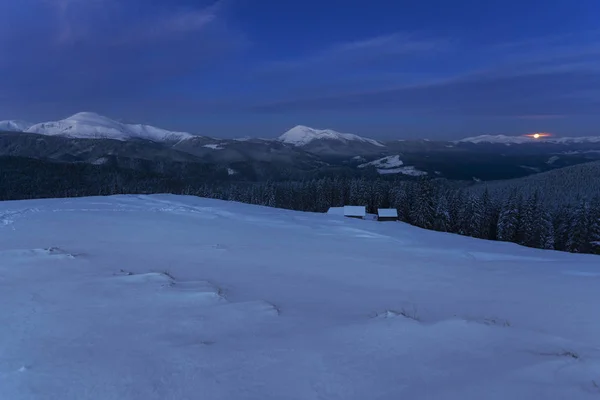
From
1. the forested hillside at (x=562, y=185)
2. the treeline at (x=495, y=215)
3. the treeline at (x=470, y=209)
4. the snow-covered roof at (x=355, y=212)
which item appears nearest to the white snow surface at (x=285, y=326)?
the snow-covered roof at (x=355, y=212)

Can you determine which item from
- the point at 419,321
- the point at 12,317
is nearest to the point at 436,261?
the point at 419,321

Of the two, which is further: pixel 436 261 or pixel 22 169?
pixel 22 169

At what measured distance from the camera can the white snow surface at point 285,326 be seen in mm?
3676

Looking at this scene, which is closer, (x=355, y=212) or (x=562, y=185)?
(x=355, y=212)

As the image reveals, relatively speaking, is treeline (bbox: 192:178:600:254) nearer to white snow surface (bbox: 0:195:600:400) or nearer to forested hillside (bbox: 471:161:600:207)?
forested hillside (bbox: 471:161:600:207)

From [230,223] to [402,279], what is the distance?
1272 cm

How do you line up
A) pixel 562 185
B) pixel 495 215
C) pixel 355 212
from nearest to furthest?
1. pixel 355 212
2. pixel 495 215
3. pixel 562 185

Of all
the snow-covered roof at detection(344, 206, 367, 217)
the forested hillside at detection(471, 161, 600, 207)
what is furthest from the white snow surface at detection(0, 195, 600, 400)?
the forested hillside at detection(471, 161, 600, 207)

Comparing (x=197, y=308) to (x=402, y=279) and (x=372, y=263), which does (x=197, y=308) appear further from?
(x=372, y=263)

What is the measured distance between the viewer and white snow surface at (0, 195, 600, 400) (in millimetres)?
3676

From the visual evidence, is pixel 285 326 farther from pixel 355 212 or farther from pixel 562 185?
pixel 562 185

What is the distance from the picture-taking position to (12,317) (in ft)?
17.9

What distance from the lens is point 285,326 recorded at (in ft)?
17.6

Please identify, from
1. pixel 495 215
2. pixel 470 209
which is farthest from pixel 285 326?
pixel 495 215
